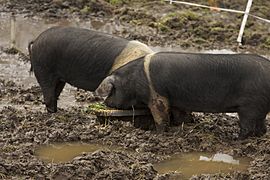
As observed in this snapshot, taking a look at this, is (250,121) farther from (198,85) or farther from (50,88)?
(50,88)

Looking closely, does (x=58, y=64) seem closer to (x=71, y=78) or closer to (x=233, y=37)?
(x=71, y=78)

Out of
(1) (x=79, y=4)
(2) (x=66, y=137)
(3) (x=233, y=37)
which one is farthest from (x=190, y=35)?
(2) (x=66, y=137)

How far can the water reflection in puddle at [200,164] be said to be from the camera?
6.54m

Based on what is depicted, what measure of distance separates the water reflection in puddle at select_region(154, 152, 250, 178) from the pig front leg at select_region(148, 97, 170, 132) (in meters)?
0.63

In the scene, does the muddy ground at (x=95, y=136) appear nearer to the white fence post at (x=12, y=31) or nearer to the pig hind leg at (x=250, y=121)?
the pig hind leg at (x=250, y=121)

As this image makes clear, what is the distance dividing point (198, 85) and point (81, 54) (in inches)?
56.7

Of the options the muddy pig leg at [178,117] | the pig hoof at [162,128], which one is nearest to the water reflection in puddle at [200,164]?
the pig hoof at [162,128]

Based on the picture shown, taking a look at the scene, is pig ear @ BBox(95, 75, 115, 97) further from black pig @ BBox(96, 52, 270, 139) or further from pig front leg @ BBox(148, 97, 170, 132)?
pig front leg @ BBox(148, 97, 170, 132)

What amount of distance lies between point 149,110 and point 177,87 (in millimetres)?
494

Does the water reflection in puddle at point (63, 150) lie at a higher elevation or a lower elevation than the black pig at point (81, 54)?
lower

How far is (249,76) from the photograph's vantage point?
7.14m

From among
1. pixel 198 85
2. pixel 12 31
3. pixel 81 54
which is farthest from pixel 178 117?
pixel 12 31

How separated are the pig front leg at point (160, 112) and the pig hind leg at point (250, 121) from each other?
779mm

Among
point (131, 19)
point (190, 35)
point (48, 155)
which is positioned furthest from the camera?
point (131, 19)
